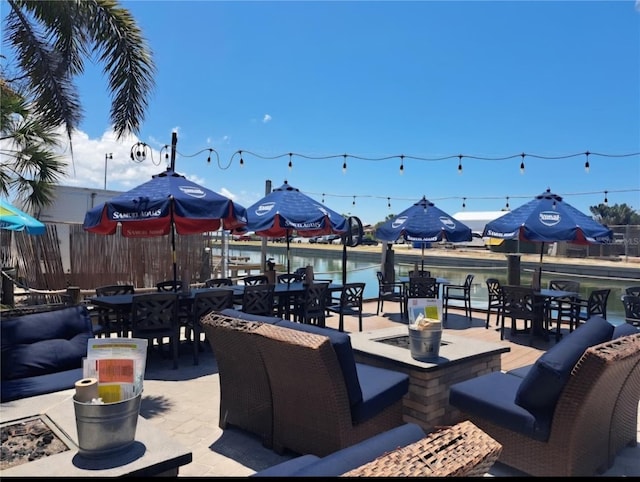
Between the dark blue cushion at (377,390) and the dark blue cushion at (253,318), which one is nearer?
the dark blue cushion at (377,390)

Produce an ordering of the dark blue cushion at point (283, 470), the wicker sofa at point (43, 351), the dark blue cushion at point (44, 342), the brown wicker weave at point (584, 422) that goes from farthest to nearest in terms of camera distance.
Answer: the dark blue cushion at point (44, 342) → the wicker sofa at point (43, 351) → the brown wicker weave at point (584, 422) → the dark blue cushion at point (283, 470)

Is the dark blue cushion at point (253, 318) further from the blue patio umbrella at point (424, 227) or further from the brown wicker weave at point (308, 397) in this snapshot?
the blue patio umbrella at point (424, 227)

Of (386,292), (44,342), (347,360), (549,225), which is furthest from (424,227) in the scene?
(44,342)

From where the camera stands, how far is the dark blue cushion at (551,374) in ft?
7.85

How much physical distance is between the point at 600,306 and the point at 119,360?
20.9ft

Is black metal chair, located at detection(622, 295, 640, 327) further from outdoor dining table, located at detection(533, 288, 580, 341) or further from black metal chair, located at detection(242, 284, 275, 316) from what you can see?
black metal chair, located at detection(242, 284, 275, 316)

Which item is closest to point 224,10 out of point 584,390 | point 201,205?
point 201,205

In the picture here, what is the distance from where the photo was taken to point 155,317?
15.3 ft

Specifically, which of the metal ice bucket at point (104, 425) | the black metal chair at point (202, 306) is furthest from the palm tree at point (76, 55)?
the metal ice bucket at point (104, 425)

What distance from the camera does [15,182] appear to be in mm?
7195

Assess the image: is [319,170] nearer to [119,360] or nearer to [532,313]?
[532,313]

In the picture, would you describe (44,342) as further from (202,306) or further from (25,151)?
(25,151)

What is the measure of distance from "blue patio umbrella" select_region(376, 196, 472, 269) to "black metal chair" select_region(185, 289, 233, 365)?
3811mm

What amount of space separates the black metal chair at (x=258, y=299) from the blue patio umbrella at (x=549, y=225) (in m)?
3.52
